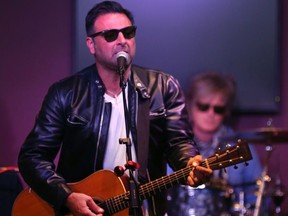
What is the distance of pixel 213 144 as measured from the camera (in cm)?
497

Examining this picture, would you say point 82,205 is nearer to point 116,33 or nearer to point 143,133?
point 143,133

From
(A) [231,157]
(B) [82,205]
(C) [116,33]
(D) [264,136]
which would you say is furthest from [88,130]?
(D) [264,136]

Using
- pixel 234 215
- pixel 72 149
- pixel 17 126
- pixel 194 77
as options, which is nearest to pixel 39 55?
pixel 17 126

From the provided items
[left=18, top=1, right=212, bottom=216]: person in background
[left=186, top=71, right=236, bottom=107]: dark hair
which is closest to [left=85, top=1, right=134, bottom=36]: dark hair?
[left=18, top=1, right=212, bottom=216]: person in background

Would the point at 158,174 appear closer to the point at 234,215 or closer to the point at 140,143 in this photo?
the point at 140,143

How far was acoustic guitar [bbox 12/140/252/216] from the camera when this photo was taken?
3.13 m

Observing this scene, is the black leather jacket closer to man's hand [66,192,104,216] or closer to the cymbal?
man's hand [66,192,104,216]

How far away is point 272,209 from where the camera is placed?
5.16 meters

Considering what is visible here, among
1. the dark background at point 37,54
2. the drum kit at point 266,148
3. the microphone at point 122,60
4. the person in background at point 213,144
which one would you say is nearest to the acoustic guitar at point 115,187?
the microphone at point 122,60

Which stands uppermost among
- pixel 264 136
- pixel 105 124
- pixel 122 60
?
pixel 122 60

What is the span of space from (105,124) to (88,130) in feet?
0.34

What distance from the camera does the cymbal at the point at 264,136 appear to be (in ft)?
15.7

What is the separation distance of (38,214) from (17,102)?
56.6 inches

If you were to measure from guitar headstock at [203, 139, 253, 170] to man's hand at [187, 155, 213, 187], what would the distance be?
38mm
